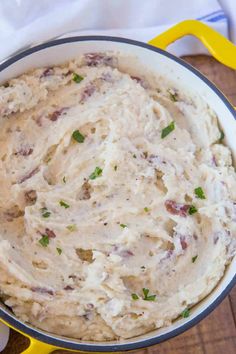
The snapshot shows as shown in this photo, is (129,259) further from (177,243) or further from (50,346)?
(50,346)

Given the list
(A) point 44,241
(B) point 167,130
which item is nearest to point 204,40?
(B) point 167,130

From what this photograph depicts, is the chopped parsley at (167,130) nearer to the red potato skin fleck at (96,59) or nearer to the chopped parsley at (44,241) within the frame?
the red potato skin fleck at (96,59)

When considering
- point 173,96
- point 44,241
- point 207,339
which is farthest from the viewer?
point 173,96

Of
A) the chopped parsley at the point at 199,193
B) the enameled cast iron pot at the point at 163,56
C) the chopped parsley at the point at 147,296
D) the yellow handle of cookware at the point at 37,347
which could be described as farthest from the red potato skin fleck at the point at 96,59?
the yellow handle of cookware at the point at 37,347

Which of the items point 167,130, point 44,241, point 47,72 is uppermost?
point 47,72

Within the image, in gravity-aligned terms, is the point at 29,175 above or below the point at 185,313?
above

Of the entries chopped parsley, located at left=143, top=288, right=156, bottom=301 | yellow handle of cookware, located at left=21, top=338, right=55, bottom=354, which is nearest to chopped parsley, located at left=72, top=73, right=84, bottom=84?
chopped parsley, located at left=143, top=288, right=156, bottom=301

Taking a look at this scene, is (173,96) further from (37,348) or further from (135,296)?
(37,348)

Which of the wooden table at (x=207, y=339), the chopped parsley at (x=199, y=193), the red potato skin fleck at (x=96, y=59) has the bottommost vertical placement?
the wooden table at (x=207, y=339)

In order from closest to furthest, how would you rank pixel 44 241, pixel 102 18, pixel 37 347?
1. pixel 37 347
2. pixel 44 241
3. pixel 102 18
